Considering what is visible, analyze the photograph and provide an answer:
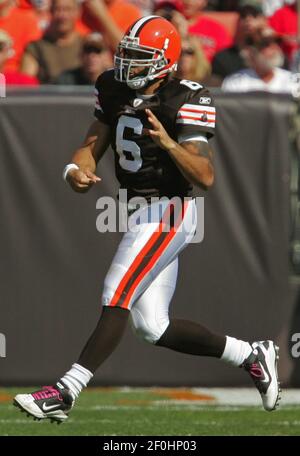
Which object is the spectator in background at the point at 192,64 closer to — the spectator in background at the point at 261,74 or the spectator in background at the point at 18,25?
the spectator in background at the point at 261,74

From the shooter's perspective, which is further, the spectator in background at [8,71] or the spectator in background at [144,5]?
the spectator in background at [144,5]

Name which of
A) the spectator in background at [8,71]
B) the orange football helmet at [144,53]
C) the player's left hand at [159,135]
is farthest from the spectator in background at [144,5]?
the player's left hand at [159,135]

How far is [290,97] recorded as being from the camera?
7309mm

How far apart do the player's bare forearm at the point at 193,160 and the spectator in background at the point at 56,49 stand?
3.79 metres

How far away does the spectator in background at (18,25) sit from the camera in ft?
29.0

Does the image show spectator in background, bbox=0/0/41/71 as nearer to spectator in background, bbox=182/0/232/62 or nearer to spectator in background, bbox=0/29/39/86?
spectator in background, bbox=0/29/39/86

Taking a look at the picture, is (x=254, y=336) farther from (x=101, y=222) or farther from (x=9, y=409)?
(x=9, y=409)

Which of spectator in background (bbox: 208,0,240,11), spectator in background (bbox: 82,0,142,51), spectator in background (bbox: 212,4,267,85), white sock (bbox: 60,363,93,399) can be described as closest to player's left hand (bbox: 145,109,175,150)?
white sock (bbox: 60,363,93,399)

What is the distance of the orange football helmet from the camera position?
502cm

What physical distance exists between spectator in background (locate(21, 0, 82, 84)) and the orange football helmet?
3.54 meters

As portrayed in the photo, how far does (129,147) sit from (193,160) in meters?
0.37

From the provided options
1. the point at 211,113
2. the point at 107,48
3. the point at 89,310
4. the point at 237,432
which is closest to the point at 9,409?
the point at 89,310

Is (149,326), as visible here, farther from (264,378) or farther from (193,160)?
(193,160)

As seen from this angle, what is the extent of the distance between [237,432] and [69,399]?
4.46 ft
